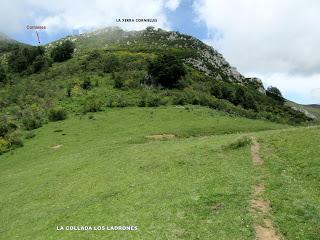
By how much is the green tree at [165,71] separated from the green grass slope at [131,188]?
120 ft

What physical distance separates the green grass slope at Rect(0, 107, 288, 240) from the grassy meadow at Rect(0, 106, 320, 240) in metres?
0.07

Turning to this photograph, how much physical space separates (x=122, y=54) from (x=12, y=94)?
35759mm

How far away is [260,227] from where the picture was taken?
2183cm

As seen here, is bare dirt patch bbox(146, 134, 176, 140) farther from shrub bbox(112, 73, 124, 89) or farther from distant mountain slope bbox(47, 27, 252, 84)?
distant mountain slope bbox(47, 27, 252, 84)

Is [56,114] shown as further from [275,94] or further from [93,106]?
[275,94]

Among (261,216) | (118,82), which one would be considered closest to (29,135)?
(118,82)

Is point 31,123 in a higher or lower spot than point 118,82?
lower

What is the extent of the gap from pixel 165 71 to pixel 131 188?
63.5 meters

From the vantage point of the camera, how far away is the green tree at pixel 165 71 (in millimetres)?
92812

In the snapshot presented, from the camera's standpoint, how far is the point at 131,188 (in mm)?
30984

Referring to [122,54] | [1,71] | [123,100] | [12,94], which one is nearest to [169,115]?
[123,100]

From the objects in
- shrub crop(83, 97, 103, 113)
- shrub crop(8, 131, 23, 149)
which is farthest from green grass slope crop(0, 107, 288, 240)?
shrub crop(83, 97, 103, 113)

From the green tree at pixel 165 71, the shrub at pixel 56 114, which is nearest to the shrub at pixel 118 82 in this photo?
the green tree at pixel 165 71

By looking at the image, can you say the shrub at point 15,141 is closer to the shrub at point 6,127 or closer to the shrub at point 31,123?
the shrub at point 6,127
